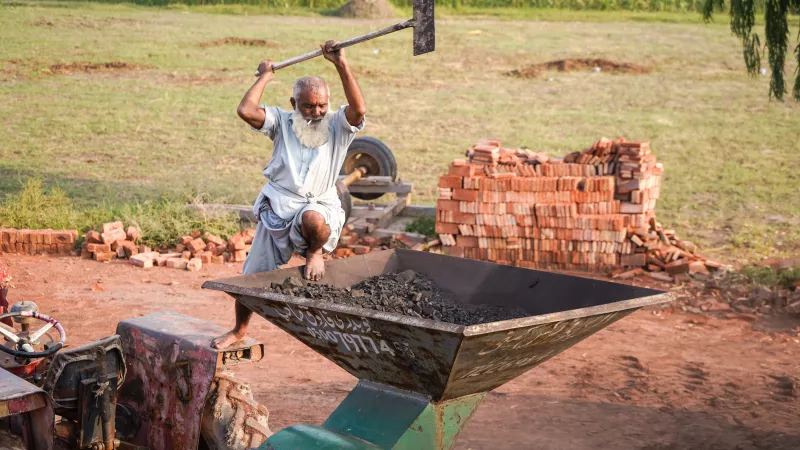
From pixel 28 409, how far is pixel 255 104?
219 centimetres

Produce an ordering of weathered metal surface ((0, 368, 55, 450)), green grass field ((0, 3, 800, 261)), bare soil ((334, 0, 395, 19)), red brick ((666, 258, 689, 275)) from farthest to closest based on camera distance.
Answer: bare soil ((334, 0, 395, 19)) → green grass field ((0, 3, 800, 261)) → red brick ((666, 258, 689, 275)) → weathered metal surface ((0, 368, 55, 450))

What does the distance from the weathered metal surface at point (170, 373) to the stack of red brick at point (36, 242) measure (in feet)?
17.4

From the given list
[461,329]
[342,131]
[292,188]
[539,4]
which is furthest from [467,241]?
[539,4]

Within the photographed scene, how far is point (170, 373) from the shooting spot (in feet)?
14.0

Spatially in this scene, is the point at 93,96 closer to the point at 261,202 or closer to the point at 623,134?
the point at 623,134

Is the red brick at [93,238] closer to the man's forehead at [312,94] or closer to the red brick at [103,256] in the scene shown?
the red brick at [103,256]

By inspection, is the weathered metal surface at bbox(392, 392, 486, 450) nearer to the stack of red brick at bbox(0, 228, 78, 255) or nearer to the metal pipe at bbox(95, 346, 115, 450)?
the metal pipe at bbox(95, 346, 115, 450)

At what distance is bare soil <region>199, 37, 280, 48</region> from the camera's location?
22172mm

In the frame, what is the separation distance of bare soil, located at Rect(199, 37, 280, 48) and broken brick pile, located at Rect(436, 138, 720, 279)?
44.8 ft

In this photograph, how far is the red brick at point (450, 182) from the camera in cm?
936

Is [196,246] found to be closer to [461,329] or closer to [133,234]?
[133,234]

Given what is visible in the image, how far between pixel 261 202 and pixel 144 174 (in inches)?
313

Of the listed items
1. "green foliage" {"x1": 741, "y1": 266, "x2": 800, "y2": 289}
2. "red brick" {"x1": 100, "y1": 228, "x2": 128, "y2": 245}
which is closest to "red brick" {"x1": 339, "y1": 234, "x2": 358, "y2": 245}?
"red brick" {"x1": 100, "y1": 228, "x2": 128, "y2": 245}

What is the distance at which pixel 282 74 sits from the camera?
2012 centimetres
